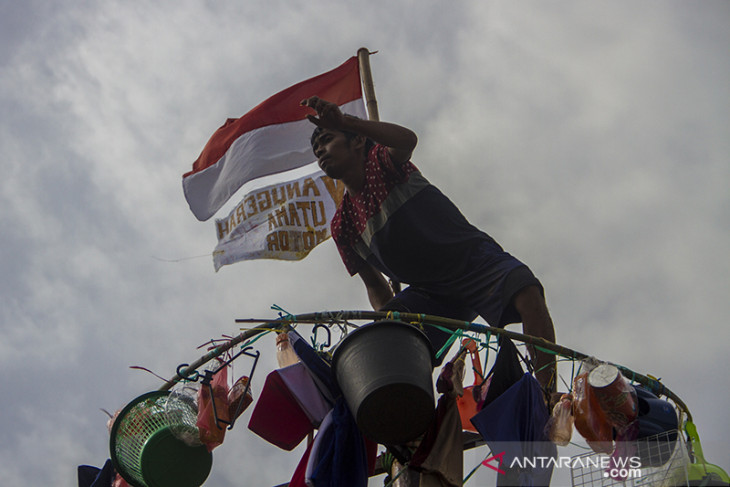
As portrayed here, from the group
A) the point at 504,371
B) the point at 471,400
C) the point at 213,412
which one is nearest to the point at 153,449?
the point at 213,412

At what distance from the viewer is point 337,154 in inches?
271

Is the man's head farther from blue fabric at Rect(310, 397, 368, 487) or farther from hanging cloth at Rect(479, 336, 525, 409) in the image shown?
blue fabric at Rect(310, 397, 368, 487)

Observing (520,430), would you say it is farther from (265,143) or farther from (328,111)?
(265,143)

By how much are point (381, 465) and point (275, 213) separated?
321cm

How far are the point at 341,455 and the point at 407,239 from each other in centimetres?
238

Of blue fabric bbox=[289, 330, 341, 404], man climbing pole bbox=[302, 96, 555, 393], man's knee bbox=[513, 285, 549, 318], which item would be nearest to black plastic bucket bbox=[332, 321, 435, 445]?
blue fabric bbox=[289, 330, 341, 404]

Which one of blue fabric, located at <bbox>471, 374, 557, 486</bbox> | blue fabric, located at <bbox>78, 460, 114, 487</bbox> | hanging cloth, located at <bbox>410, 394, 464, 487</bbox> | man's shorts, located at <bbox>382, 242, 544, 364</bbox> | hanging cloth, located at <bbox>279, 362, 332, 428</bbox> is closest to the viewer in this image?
blue fabric, located at <bbox>471, 374, 557, 486</bbox>

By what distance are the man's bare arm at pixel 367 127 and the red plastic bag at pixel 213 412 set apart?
2083mm

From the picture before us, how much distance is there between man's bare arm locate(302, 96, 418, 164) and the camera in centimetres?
609

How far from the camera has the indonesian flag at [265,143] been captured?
8000 millimetres

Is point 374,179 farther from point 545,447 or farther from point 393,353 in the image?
point 545,447

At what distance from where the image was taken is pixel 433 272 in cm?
645

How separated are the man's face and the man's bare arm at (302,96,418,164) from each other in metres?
0.53

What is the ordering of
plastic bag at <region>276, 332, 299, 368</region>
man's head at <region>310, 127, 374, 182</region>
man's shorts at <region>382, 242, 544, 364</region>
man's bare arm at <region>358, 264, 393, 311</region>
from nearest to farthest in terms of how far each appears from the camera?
plastic bag at <region>276, 332, 299, 368</region>, man's shorts at <region>382, 242, 544, 364</region>, man's head at <region>310, 127, 374, 182</region>, man's bare arm at <region>358, 264, 393, 311</region>
